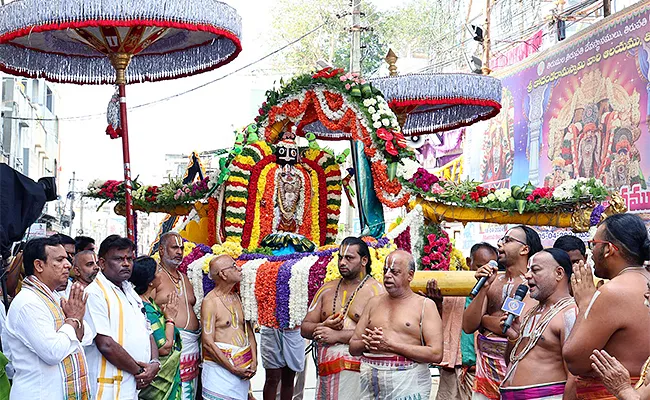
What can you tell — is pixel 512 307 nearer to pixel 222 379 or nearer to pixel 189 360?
pixel 222 379

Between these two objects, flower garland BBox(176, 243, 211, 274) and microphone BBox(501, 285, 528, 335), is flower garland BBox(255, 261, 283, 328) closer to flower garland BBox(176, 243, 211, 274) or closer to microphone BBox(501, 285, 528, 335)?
flower garland BBox(176, 243, 211, 274)

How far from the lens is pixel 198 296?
8305 mm

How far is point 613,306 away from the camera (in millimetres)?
3791

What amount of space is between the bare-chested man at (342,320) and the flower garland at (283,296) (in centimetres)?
123

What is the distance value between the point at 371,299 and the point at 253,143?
145 inches

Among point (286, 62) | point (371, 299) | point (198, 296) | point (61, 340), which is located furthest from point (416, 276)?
point (286, 62)

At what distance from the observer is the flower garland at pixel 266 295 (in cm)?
786

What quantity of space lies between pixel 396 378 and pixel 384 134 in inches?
143

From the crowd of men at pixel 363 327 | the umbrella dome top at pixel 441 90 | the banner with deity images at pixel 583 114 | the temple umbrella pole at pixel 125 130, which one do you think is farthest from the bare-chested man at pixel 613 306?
the banner with deity images at pixel 583 114

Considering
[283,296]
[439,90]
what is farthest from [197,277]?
[439,90]

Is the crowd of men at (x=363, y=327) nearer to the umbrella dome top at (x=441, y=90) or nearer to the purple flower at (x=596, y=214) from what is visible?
the purple flower at (x=596, y=214)

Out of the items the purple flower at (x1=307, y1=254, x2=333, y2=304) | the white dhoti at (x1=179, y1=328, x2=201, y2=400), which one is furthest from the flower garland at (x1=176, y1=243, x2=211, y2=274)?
the purple flower at (x1=307, y1=254, x2=333, y2=304)

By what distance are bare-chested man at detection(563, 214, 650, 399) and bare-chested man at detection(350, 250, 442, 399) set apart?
1.54 m

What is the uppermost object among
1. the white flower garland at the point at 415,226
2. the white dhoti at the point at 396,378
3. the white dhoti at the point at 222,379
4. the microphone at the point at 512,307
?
the white flower garland at the point at 415,226
